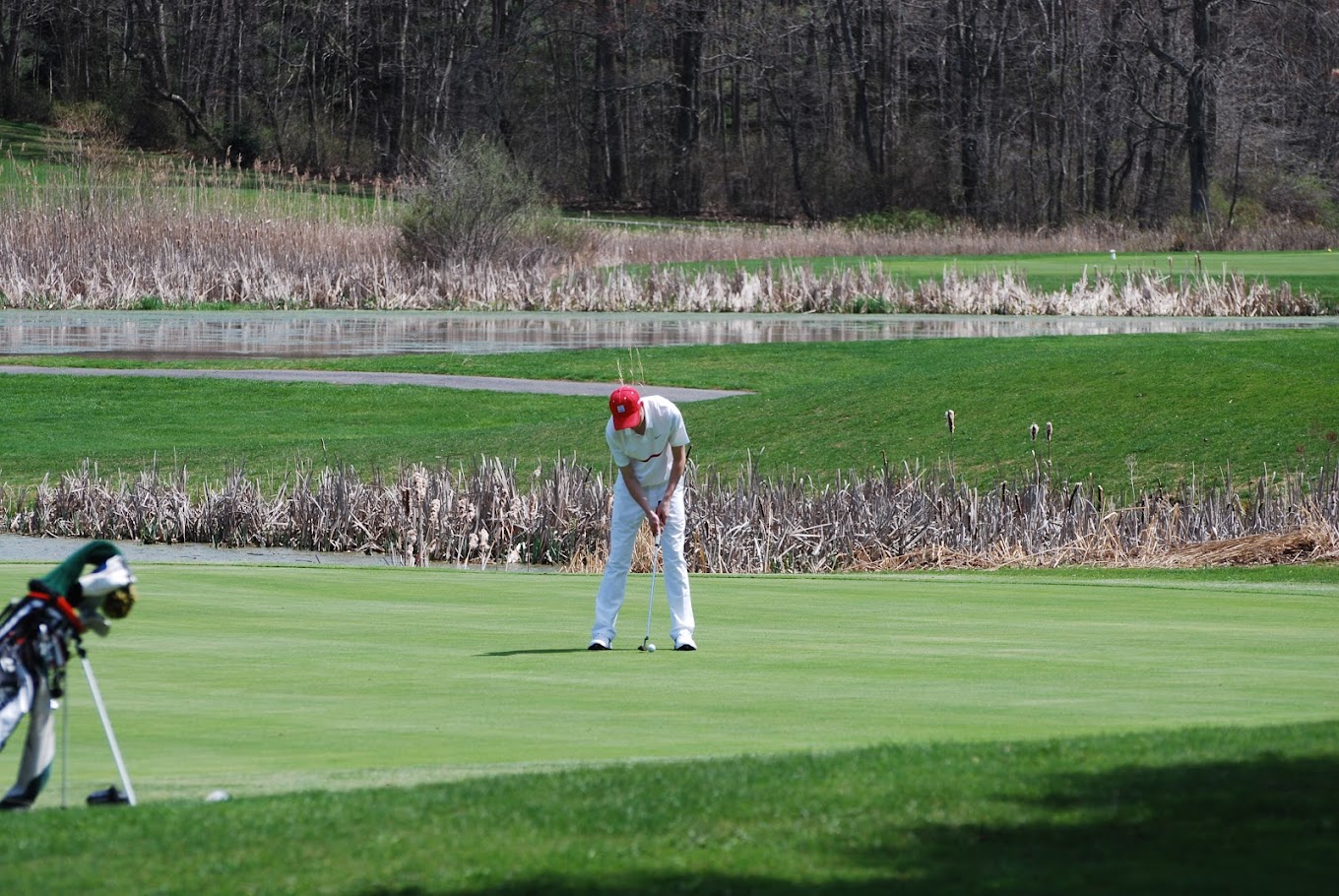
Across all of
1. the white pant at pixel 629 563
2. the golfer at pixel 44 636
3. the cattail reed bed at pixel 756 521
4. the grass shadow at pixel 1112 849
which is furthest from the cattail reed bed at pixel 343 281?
the golfer at pixel 44 636

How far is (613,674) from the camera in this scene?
10.2 m

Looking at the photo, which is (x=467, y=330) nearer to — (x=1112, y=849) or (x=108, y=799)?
(x=108, y=799)

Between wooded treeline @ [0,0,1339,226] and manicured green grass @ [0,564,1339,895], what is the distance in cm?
6829

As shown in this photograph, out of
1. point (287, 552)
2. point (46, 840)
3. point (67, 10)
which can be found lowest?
point (287, 552)

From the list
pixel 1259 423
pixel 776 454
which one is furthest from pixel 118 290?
pixel 1259 423

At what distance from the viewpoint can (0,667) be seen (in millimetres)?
6371

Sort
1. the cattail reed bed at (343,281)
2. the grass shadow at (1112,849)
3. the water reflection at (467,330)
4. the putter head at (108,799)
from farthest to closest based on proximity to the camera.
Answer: the cattail reed bed at (343,281) < the water reflection at (467,330) < the putter head at (108,799) < the grass shadow at (1112,849)

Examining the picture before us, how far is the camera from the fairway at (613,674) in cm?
791

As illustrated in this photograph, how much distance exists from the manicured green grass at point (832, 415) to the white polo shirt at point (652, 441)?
9304 millimetres

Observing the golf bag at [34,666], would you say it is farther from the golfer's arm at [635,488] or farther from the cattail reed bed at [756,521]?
the cattail reed bed at [756,521]

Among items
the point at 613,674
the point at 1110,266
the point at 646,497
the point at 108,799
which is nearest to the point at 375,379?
the point at 646,497

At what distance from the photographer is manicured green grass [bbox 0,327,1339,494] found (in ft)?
77.3

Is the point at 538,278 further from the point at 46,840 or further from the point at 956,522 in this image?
the point at 46,840

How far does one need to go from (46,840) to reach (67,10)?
302 feet
